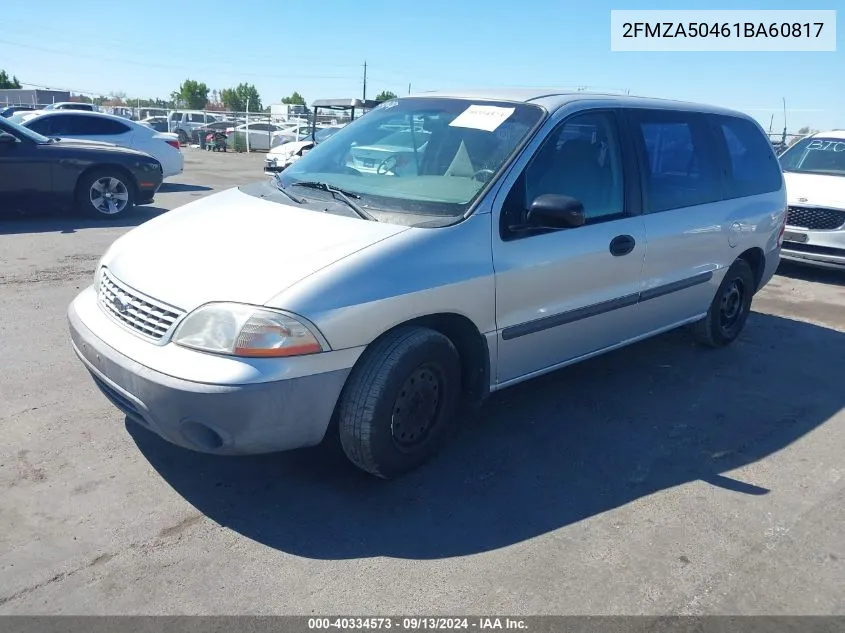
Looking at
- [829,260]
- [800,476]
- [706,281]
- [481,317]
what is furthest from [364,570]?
[829,260]

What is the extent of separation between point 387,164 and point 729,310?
320cm

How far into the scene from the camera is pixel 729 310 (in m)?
5.69

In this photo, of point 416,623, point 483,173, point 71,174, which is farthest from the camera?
point 71,174

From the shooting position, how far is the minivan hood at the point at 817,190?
8328mm

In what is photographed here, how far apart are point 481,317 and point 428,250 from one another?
18.4 inches

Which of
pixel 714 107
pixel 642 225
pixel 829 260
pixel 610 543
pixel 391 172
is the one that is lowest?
pixel 610 543

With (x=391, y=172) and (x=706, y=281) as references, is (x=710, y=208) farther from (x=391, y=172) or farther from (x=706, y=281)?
(x=391, y=172)

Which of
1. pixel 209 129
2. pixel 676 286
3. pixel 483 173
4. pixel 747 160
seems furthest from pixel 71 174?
pixel 209 129

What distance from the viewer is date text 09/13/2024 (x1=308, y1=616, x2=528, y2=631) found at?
254 cm

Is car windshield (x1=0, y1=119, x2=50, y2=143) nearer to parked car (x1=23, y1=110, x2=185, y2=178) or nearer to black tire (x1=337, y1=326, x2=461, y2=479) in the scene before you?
parked car (x1=23, y1=110, x2=185, y2=178)

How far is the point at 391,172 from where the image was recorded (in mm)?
3949

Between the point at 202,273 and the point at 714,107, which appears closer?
the point at 202,273

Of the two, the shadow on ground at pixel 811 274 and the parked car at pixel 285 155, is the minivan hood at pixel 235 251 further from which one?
the parked car at pixel 285 155

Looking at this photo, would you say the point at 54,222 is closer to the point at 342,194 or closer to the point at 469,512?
the point at 342,194
